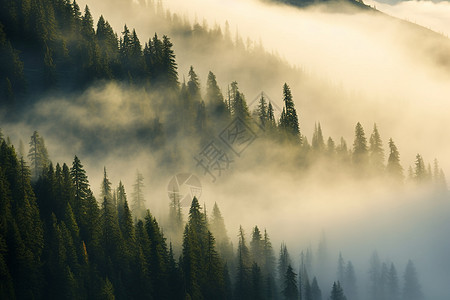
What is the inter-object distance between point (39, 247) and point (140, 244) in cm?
1912

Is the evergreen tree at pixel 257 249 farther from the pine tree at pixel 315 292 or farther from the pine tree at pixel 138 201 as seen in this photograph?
the pine tree at pixel 138 201

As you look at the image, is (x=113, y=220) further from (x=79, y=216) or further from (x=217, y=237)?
(x=217, y=237)

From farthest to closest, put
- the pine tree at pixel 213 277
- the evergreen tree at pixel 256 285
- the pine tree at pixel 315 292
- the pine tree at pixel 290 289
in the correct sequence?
the pine tree at pixel 315 292 < the pine tree at pixel 290 289 < the evergreen tree at pixel 256 285 < the pine tree at pixel 213 277

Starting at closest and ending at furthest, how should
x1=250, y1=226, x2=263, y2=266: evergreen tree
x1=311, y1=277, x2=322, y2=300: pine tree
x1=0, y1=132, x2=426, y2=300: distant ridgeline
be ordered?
x1=0, y1=132, x2=426, y2=300: distant ridgeline
x1=250, y1=226, x2=263, y2=266: evergreen tree
x1=311, y1=277, x2=322, y2=300: pine tree

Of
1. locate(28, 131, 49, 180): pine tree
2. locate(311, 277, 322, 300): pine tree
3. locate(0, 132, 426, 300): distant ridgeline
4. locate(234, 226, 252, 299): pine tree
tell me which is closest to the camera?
locate(0, 132, 426, 300): distant ridgeline

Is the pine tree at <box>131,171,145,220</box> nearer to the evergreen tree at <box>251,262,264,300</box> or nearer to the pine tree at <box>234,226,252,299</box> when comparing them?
the pine tree at <box>234,226,252,299</box>

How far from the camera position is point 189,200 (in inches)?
7411

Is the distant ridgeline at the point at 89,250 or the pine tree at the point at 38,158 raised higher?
the pine tree at the point at 38,158

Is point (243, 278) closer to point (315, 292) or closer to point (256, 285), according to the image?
point (256, 285)

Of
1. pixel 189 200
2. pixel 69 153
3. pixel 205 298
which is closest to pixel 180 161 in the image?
pixel 189 200

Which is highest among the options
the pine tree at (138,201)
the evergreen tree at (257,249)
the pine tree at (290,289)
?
the pine tree at (138,201)

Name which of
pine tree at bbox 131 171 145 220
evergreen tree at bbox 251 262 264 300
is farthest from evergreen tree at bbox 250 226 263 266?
pine tree at bbox 131 171 145 220

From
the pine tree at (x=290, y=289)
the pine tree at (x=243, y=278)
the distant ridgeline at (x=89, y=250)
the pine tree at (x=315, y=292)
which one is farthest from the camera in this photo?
the pine tree at (x=315, y=292)

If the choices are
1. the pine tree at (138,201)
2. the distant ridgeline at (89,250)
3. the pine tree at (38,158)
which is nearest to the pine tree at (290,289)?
the distant ridgeline at (89,250)
